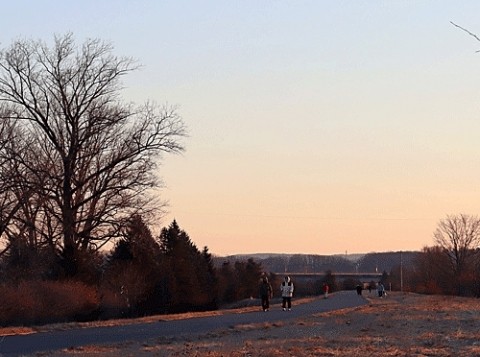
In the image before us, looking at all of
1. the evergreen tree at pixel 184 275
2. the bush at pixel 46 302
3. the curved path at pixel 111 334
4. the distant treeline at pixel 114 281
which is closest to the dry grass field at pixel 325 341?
the curved path at pixel 111 334

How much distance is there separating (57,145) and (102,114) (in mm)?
2615

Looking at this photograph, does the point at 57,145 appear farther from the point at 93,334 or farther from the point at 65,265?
the point at 93,334

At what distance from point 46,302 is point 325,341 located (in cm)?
2124

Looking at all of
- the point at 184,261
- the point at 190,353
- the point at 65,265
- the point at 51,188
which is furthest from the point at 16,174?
the point at 190,353

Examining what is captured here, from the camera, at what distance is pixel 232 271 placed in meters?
96.7

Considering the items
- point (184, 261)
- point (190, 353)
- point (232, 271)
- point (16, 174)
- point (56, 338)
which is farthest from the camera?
point (232, 271)

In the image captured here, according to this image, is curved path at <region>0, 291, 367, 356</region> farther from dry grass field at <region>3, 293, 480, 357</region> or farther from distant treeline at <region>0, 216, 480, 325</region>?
distant treeline at <region>0, 216, 480, 325</region>

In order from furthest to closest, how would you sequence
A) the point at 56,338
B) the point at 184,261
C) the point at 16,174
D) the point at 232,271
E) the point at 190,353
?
the point at 232,271 → the point at 184,261 → the point at 16,174 → the point at 56,338 → the point at 190,353

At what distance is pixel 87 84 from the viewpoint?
1793 inches

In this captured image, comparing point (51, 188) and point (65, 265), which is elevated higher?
point (51, 188)

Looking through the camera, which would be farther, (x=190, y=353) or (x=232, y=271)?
(x=232, y=271)

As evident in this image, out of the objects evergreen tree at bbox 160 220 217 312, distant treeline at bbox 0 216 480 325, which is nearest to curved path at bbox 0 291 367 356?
distant treeline at bbox 0 216 480 325

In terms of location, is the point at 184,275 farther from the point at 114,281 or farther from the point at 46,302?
the point at 46,302

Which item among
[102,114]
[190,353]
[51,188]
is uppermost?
[102,114]
